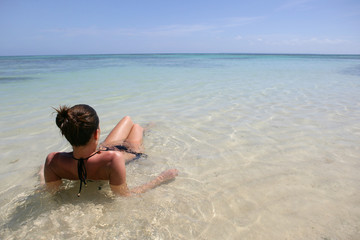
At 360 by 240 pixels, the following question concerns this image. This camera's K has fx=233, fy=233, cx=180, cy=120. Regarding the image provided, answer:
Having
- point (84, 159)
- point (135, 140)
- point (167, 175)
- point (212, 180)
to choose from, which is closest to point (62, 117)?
point (84, 159)

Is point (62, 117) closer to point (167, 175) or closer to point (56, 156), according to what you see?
point (56, 156)

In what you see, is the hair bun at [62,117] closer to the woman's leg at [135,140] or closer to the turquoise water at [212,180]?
the turquoise water at [212,180]

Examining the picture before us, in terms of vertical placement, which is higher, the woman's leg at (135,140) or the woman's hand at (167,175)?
the woman's leg at (135,140)

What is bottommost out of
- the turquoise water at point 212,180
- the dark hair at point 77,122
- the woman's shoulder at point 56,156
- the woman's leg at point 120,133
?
the turquoise water at point 212,180

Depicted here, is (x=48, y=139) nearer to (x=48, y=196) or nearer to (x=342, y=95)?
(x=48, y=196)

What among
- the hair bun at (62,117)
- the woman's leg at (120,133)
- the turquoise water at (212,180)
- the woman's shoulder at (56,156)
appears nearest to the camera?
the hair bun at (62,117)

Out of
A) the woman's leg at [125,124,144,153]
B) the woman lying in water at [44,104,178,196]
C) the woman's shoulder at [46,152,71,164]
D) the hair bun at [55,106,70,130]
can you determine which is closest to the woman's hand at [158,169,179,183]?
the woman lying in water at [44,104,178,196]

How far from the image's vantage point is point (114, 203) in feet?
6.70

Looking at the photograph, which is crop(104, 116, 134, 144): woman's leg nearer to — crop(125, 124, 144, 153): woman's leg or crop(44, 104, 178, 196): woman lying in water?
crop(125, 124, 144, 153): woman's leg

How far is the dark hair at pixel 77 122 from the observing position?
1.62 metres

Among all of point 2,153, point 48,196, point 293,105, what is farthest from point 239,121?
point 2,153

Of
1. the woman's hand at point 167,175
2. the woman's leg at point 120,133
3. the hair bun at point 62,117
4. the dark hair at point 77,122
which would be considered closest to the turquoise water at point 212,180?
the woman's hand at point 167,175

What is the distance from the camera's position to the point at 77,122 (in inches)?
64.7

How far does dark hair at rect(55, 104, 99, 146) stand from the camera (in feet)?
5.31
